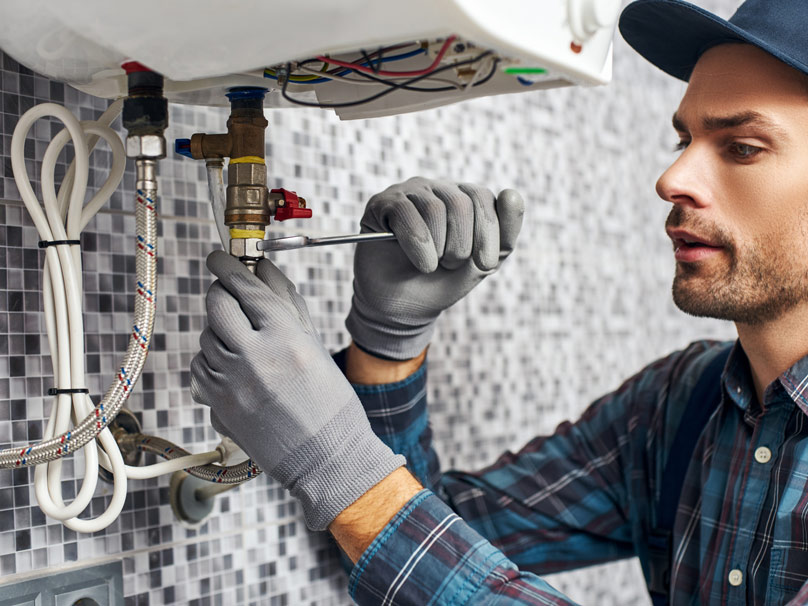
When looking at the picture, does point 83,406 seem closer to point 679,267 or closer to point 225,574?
point 225,574

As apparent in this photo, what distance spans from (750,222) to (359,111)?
1.56ft

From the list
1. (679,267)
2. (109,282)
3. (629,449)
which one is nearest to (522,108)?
(679,267)

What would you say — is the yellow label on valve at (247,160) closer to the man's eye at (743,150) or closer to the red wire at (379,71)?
the red wire at (379,71)

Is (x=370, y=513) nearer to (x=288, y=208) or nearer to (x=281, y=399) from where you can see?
(x=281, y=399)

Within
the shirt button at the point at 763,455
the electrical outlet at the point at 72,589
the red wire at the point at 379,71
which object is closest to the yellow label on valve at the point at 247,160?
the red wire at the point at 379,71

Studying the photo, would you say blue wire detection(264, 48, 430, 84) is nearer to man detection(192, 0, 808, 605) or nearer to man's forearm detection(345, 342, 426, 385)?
man detection(192, 0, 808, 605)

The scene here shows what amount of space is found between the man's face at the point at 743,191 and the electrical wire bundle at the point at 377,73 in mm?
384

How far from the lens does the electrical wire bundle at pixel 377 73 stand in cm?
63

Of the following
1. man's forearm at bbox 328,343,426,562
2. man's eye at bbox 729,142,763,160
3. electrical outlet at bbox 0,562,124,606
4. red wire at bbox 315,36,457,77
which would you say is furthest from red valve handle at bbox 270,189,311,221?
man's eye at bbox 729,142,763,160

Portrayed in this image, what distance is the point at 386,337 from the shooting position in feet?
2.93

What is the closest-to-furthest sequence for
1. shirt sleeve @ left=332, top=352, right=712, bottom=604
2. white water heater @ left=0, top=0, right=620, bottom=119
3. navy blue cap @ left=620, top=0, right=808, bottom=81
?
white water heater @ left=0, top=0, right=620, bottom=119, navy blue cap @ left=620, top=0, right=808, bottom=81, shirt sleeve @ left=332, top=352, right=712, bottom=604

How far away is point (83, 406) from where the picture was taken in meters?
0.73

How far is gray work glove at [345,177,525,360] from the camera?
0.80 meters

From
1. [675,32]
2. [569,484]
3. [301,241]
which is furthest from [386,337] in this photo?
[675,32]
